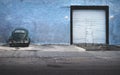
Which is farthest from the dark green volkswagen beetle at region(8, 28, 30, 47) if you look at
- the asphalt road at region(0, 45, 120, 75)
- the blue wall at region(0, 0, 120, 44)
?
the asphalt road at region(0, 45, 120, 75)

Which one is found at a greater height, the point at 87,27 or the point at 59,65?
the point at 87,27

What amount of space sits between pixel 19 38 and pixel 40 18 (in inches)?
160

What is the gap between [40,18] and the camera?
32125 millimetres

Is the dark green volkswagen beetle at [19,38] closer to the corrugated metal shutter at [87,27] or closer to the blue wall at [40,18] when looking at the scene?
the blue wall at [40,18]

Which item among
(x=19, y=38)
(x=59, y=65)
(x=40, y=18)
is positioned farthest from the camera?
(x=40, y=18)

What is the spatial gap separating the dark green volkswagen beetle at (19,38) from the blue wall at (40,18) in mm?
1574

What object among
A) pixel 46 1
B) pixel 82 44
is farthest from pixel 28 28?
pixel 82 44

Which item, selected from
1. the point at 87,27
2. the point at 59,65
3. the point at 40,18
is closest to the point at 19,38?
the point at 40,18

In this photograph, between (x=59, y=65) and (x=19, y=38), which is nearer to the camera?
(x=59, y=65)

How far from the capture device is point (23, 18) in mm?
32062

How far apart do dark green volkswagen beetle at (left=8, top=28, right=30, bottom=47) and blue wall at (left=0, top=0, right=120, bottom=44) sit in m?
1.57

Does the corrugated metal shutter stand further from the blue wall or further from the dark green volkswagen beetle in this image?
the dark green volkswagen beetle

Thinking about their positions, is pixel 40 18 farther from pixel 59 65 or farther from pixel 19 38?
pixel 59 65

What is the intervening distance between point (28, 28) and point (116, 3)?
356 inches
